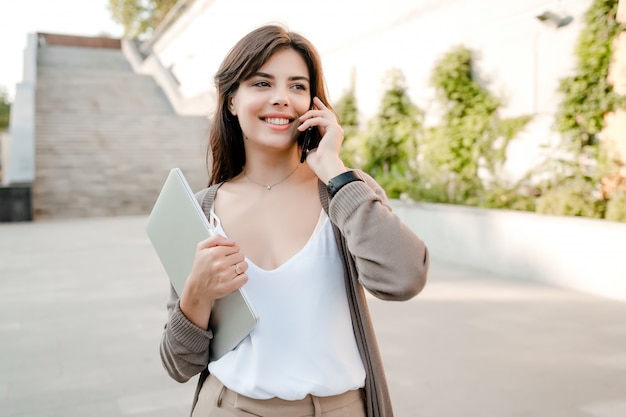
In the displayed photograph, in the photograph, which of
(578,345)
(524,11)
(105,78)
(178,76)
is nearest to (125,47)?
(178,76)

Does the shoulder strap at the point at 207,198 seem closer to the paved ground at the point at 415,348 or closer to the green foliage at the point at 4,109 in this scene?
the paved ground at the point at 415,348

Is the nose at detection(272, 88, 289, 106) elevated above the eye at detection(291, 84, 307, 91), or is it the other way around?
the eye at detection(291, 84, 307, 91)

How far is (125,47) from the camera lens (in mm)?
39312

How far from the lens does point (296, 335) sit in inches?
58.8

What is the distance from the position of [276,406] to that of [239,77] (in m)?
0.80

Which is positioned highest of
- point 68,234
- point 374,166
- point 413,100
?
point 413,100

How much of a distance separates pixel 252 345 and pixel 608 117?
7411 millimetres

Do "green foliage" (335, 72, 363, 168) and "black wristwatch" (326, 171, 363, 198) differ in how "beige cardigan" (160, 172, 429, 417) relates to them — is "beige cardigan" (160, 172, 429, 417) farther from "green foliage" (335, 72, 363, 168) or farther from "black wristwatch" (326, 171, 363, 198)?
"green foliage" (335, 72, 363, 168)

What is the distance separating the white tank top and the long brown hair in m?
0.36

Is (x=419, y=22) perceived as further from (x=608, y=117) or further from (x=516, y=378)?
(x=516, y=378)

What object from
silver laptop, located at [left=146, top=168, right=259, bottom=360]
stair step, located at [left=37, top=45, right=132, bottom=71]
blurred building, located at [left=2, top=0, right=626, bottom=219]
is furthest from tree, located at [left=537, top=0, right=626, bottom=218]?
stair step, located at [left=37, top=45, right=132, bottom=71]

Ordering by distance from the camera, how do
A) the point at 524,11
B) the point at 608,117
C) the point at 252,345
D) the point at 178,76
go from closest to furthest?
the point at 252,345 → the point at 608,117 → the point at 524,11 → the point at 178,76

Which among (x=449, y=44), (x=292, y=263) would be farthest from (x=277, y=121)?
(x=449, y=44)

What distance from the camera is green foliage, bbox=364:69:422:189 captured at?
1191 centimetres
